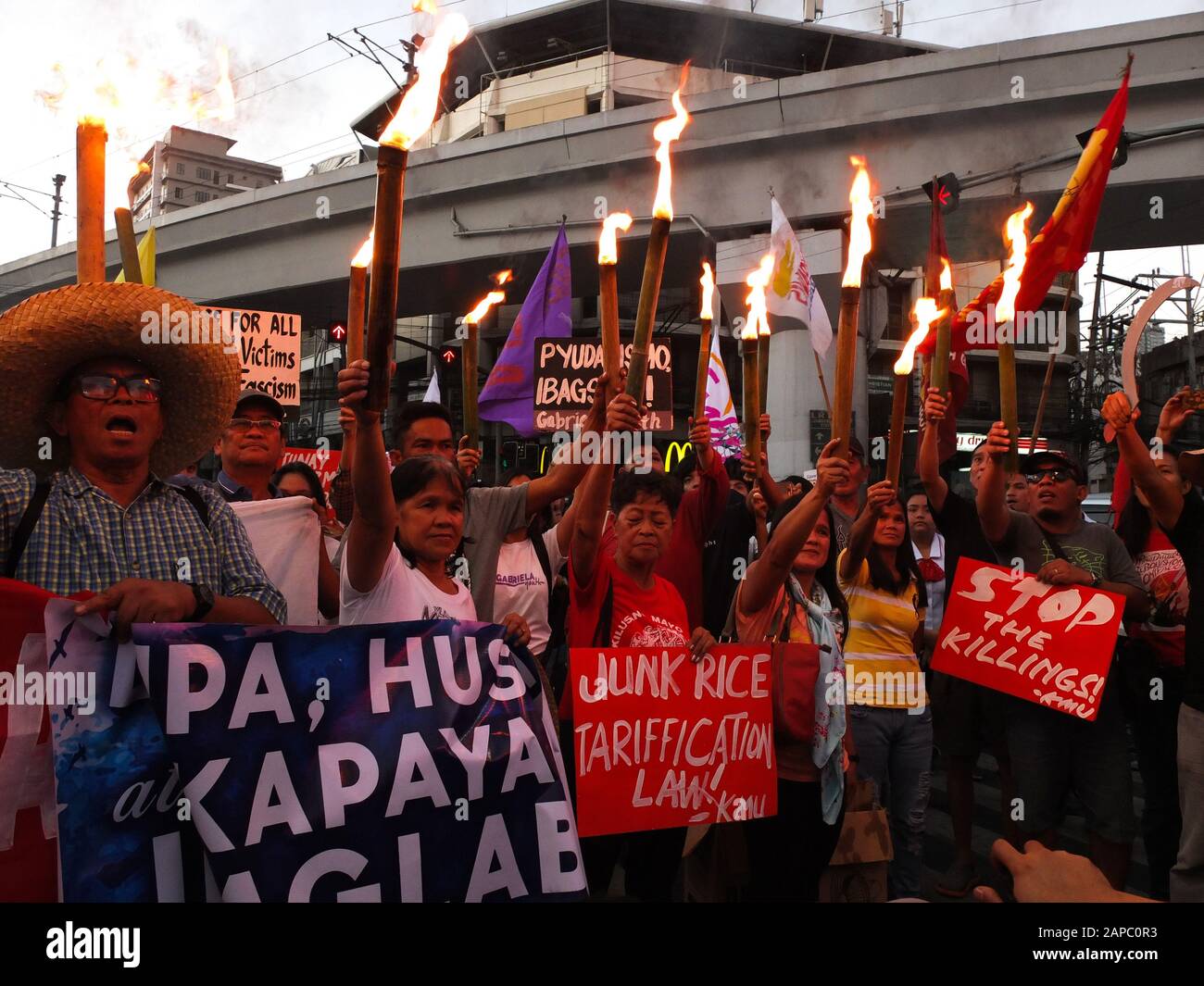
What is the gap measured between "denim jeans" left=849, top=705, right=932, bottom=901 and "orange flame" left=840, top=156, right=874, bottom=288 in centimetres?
201

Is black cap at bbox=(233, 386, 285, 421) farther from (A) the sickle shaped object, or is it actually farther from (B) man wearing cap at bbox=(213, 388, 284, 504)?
(A) the sickle shaped object

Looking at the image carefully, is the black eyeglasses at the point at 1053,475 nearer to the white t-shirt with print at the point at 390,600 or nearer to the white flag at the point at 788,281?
the white t-shirt with print at the point at 390,600

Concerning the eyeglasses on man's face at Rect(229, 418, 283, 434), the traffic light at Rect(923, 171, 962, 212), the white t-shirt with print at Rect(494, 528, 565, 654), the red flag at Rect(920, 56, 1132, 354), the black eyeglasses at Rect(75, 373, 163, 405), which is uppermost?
the traffic light at Rect(923, 171, 962, 212)

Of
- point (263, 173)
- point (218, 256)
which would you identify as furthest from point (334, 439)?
point (263, 173)

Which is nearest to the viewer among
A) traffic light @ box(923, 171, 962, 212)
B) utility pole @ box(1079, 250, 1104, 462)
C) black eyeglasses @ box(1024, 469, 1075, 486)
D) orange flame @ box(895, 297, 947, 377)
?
orange flame @ box(895, 297, 947, 377)

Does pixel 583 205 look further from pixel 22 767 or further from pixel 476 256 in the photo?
pixel 22 767

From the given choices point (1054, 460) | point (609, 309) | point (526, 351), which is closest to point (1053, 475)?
point (1054, 460)

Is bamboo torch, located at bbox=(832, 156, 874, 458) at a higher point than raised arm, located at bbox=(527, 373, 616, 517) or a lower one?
higher

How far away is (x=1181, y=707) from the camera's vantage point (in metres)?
3.89

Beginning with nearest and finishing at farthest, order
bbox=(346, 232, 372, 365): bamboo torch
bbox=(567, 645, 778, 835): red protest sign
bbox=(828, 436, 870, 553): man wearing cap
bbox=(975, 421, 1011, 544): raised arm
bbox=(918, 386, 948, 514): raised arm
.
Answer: bbox=(346, 232, 372, 365): bamboo torch, bbox=(567, 645, 778, 835): red protest sign, bbox=(918, 386, 948, 514): raised arm, bbox=(975, 421, 1011, 544): raised arm, bbox=(828, 436, 870, 553): man wearing cap

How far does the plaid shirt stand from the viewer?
243 cm

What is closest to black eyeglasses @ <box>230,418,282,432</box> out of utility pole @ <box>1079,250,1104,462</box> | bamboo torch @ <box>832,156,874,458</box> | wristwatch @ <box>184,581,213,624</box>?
wristwatch @ <box>184,581,213,624</box>

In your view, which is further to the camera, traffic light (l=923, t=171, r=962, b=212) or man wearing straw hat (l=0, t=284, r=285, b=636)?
traffic light (l=923, t=171, r=962, b=212)
